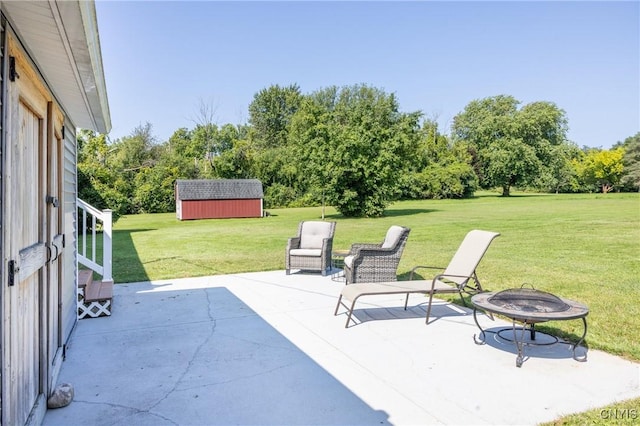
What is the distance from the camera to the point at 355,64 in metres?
45.7

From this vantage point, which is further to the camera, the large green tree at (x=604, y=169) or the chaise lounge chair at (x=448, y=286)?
the large green tree at (x=604, y=169)

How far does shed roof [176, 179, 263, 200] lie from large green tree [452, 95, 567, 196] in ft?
100

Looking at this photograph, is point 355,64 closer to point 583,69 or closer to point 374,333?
point 583,69

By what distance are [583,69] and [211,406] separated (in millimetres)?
23613

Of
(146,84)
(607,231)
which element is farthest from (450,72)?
(146,84)

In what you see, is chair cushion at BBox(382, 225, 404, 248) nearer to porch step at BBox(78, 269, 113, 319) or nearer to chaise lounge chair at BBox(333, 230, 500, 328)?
chaise lounge chair at BBox(333, 230, 500, 328)

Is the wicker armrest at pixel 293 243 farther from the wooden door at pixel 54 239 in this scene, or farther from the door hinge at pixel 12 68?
the door hinge at pixel 12 68

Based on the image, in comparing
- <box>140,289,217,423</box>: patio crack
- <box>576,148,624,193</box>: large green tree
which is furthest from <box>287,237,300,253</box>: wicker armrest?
<box>576,148,624,193</box>: large green tree

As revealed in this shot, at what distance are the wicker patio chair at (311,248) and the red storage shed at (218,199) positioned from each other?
2224 cm

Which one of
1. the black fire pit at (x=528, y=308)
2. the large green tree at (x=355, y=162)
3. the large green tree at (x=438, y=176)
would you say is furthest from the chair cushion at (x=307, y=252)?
the large green tree at (x=438, y=176)

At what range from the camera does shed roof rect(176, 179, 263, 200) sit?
2934 cm

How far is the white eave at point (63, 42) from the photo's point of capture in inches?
73.9

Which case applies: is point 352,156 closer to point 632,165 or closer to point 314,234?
Answer: point 314,234

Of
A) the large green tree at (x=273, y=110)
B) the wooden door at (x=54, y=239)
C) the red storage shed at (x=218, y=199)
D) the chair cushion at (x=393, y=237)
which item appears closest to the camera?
the wooden door at (x=54, y=239)
